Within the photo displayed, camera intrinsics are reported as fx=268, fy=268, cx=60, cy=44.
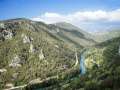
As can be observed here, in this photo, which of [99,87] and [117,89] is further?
[99,87]

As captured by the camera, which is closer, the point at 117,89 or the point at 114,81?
the point at 117,89

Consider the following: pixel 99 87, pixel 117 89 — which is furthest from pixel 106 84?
pixel 117 89

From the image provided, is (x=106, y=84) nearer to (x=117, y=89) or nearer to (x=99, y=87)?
(x=99, y=87)

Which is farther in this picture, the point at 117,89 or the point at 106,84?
the point at 106,84

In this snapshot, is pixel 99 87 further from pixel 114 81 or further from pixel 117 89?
pixel 117 89

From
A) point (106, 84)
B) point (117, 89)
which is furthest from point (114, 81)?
point (117, 89)
